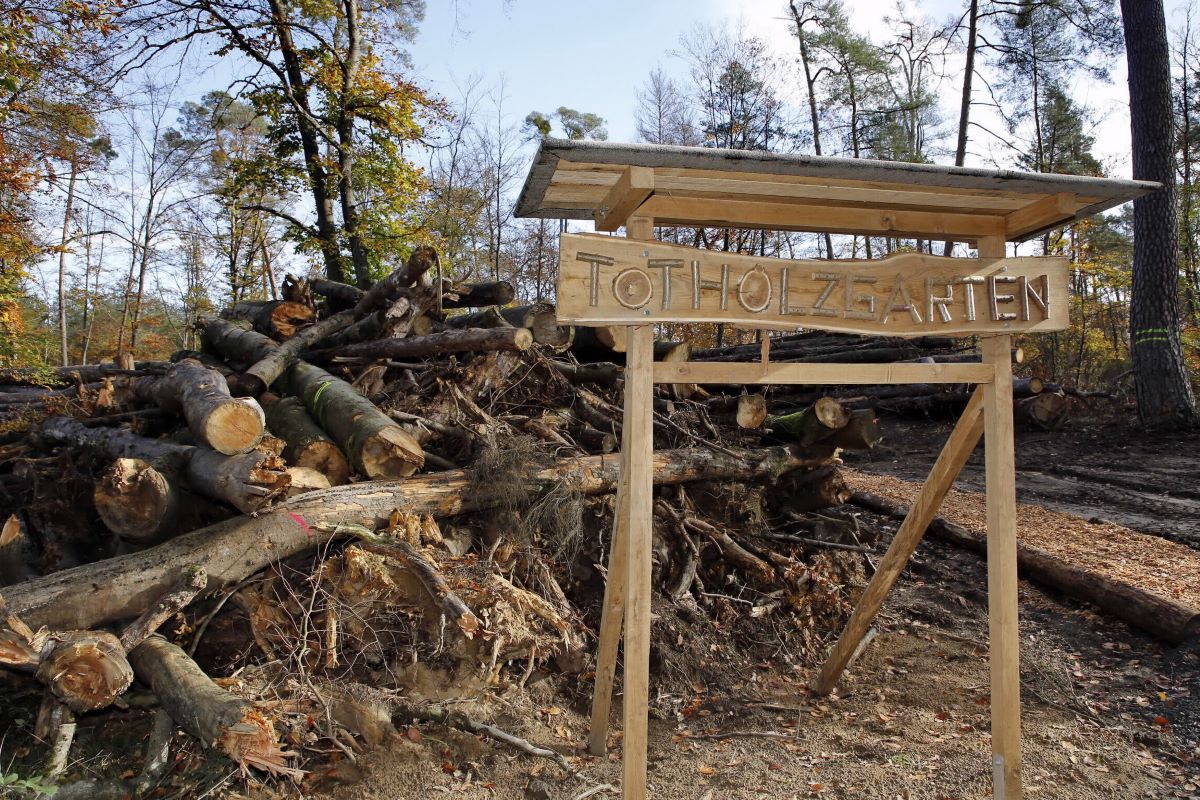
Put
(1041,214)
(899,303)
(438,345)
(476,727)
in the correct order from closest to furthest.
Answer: (899,303) → (1041,214) → (476,727) → (438,345)

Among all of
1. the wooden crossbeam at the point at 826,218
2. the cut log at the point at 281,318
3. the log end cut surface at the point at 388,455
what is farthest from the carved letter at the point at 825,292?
the cut log at the point at 281,318

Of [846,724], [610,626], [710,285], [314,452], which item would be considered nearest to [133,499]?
[314,452]

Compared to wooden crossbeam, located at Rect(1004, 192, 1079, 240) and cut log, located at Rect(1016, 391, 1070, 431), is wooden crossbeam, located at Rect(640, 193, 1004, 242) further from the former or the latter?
cut log, located at Rect(1016, 391, 1070, 431)

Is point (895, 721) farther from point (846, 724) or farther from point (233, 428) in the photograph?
point (233, 428)

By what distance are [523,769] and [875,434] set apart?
401cm

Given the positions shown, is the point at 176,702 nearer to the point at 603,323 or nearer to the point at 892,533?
the point at 603,323

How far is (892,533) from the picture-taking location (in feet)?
Result: 23.2

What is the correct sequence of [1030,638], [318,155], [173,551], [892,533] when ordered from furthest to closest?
[318,155], [892,533], [1030,638], [173,551]

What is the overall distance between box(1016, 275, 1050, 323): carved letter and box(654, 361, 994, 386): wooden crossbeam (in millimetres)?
350

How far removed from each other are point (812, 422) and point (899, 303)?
3156 mm

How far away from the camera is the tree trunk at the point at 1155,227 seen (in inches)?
402

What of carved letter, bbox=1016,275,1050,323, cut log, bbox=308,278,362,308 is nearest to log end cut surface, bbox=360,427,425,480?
carved letter, bbox=1016,275,1050,323

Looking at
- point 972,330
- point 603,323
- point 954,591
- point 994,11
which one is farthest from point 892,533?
point 994,11

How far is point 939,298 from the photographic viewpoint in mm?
3188
